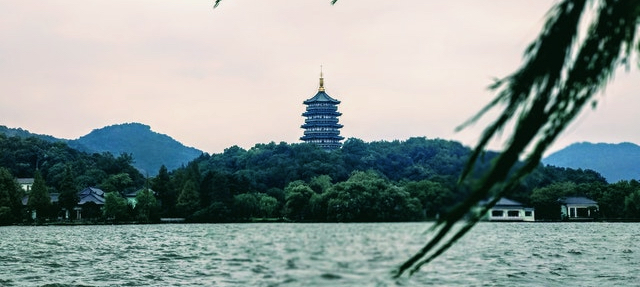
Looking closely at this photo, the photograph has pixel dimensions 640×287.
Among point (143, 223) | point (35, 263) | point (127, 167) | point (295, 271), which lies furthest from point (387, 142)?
point (295, 271)

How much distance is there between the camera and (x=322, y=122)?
115125 millimetres

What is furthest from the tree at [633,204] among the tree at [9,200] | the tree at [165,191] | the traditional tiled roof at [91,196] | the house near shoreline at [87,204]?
the tree at [9,200]

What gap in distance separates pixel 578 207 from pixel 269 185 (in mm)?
28732

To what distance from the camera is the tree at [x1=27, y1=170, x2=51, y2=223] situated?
197 ft

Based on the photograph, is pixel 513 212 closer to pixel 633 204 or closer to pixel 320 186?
pixel 633 204

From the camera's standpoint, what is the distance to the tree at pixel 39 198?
6000cm

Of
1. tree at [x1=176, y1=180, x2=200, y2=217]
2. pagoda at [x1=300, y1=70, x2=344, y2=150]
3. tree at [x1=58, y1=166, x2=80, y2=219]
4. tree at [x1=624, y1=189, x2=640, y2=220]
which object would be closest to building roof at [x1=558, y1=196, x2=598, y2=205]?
tree at [x1=624, y1=189, x2=640, y2=220]

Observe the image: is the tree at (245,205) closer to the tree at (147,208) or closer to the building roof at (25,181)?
the tree at (147,208)

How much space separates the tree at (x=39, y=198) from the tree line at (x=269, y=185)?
3.0 inches

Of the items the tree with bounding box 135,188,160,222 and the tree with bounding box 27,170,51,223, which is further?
the tree with bounding box 135,188,160,222

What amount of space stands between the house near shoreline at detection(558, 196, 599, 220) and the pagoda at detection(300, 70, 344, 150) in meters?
Answer: 46.6

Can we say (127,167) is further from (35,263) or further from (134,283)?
(134,283)

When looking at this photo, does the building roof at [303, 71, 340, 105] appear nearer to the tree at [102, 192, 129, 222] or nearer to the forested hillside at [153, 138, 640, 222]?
the forested hillside at [153, 138, 640, 222]

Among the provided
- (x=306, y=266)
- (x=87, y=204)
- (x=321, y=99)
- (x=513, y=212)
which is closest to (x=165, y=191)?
(x=87, y=204)
